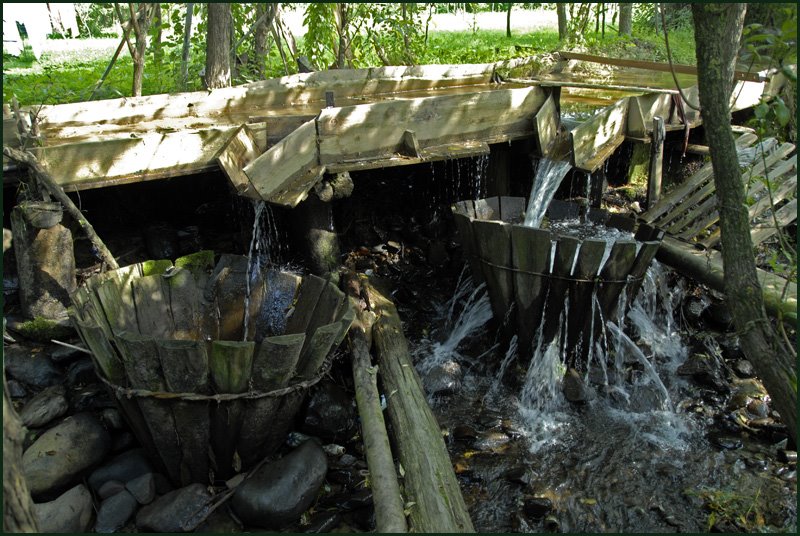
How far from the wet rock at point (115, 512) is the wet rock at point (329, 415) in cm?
126

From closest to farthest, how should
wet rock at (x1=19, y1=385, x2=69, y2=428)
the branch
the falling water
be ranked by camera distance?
wet rock at (x1=19, y1=385, x2=69, y2=428) → the branch → the falling water

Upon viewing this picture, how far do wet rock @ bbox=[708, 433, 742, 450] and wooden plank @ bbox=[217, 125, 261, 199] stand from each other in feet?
13.6

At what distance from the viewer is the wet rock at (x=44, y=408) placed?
463 cm

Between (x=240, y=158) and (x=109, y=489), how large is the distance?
2.91m

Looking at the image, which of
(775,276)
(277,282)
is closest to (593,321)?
(775,276)

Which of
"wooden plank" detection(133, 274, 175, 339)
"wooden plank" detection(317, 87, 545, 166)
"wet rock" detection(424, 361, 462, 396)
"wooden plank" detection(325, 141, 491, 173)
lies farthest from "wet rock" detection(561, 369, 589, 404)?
"wooden plank" detection(133, 274, 175, 339)

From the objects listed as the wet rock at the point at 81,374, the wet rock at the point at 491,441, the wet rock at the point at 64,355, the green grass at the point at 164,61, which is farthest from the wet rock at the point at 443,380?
the green grass at the point at 164,61

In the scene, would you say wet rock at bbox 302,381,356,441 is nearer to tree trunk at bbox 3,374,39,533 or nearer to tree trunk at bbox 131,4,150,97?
tree trunk at bbox 3,374,39,533

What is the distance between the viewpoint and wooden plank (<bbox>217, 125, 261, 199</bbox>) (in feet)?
18.7

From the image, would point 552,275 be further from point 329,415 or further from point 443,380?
point 329,415

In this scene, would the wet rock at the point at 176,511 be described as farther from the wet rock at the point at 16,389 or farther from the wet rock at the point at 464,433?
the wet rock at the point at 464,433

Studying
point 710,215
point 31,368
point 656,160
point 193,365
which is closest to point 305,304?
point 193,365

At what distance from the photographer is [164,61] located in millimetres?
12555

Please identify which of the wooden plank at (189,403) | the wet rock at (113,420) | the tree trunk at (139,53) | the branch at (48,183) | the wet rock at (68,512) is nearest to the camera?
the wooden plank at (189,403)
